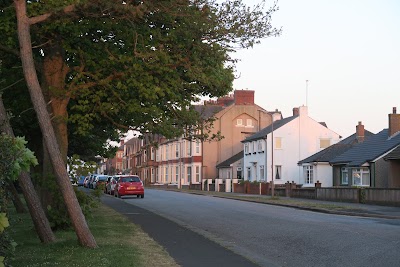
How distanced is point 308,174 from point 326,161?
3.50 meters

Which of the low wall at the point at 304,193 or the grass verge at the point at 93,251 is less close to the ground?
the low wall at the point at 304,193

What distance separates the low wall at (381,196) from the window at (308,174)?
21.8 meters

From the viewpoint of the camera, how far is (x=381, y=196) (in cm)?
3731

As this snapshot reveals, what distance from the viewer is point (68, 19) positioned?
14.1 m

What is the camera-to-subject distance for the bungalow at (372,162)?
4664 centimetres

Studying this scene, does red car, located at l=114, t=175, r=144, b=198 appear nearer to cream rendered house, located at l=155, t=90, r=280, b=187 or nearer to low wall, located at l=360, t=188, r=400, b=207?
low wall, located at l=360, t=188, r=400, b=207

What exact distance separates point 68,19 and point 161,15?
7.37 feet

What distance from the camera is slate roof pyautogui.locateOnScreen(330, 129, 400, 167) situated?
4696cm

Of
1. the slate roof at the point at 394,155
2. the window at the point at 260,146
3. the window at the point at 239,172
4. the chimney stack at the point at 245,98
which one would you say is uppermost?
the chimney stack at the point at 245,98

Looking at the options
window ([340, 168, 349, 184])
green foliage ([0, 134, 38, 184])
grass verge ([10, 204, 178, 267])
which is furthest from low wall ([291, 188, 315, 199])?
green foliage ([0, 134, 38, 184])

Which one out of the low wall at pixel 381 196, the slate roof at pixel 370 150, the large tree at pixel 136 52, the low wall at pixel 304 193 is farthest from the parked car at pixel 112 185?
the large tree at pixel 136 52

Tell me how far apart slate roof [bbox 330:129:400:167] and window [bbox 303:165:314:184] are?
774cm

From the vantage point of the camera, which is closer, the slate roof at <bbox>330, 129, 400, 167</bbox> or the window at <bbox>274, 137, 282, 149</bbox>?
the slate roof at <bbox>330, 129, 400, 167</bbox>

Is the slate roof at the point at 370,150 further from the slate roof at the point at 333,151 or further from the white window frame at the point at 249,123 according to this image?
the white window frame at the point at 249,123
